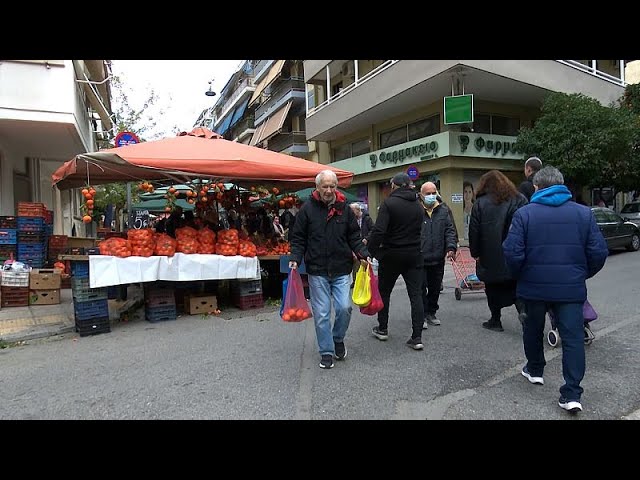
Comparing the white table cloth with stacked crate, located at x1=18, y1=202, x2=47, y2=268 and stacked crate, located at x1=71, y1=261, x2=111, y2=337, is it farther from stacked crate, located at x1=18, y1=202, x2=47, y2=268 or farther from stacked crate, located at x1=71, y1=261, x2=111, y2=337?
stacked crate, located at x1=18, y1=202, x2=47, y2=268

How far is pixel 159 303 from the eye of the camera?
254 inches

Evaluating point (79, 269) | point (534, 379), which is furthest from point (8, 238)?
point (534, 379)

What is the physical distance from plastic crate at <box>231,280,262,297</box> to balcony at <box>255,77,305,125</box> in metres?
26.0

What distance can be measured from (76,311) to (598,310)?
720 cm

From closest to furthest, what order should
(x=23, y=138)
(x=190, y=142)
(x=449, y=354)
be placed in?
(x=449, y=354) < (x=190, y=142) < (x=23, y=138)

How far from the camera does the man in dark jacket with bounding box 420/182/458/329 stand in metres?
5.66

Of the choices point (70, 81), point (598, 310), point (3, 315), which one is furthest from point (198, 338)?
point (70, 81)

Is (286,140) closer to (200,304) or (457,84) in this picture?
(457,84)

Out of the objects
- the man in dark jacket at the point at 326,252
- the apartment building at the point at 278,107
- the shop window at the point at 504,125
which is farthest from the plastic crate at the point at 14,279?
the apartment building at the point at 278,107

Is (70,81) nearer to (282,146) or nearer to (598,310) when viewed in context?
(598,310)

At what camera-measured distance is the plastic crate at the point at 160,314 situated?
21.0 ft

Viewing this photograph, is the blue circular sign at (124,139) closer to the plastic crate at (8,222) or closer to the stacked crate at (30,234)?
the stacked crate at (30,234)

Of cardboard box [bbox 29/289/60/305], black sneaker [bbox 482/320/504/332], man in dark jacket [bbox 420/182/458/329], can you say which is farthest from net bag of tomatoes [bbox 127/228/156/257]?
black sneaker [bbox 482/320/504/332]
